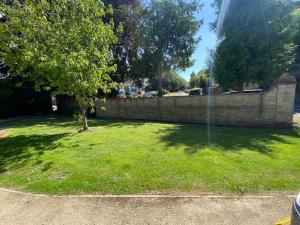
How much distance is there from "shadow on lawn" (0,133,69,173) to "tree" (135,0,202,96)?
42.3 feet

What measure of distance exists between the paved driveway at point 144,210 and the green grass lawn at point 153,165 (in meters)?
0.33

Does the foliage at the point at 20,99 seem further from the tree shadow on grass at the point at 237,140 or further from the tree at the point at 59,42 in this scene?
the tree shadow on grass at the point at 237,140

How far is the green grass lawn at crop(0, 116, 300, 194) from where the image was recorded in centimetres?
447

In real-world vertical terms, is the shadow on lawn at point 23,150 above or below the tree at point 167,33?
below

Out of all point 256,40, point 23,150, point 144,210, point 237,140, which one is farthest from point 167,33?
point 144,210

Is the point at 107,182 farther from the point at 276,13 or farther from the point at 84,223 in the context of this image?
the point at 276,13

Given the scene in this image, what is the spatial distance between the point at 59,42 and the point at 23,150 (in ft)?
14.3

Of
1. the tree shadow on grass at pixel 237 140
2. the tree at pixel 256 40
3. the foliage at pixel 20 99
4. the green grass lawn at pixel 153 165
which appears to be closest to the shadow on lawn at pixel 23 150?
the green grass lawn at pixel 153 165

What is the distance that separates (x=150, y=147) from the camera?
7137 mm

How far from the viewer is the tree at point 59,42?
24.4ft

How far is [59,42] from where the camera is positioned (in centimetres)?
793

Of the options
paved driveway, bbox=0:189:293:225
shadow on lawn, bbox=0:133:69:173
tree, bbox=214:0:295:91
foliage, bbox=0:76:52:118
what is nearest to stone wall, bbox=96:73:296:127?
tree, bbox=214:0:295:91

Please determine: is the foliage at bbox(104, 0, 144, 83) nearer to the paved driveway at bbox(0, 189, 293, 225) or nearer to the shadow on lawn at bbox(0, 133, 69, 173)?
the shadow on lawn at bbox(0, 133, 69, 173)

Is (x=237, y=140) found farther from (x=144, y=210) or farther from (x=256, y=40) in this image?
(x=256, y=40)
